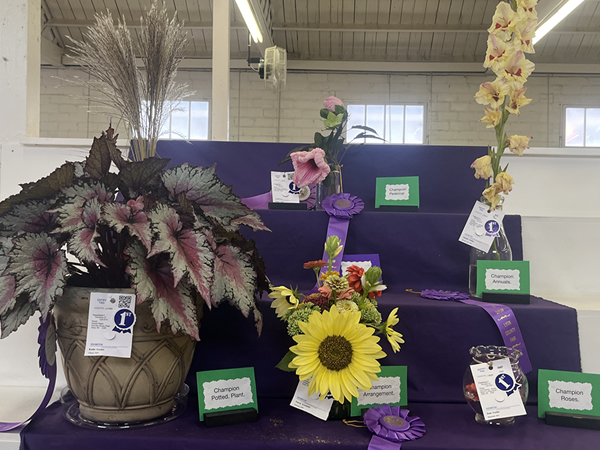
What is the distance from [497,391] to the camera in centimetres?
102

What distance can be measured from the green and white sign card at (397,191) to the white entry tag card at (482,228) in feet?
0.72

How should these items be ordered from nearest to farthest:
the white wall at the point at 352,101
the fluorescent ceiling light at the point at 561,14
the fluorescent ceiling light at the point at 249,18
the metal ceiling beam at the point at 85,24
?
the fluorescent ceiling light at the point at 249,18, the fluorescent ceiling light at the point at 561,14, the metal ceiling beam at the point at 85,24, the white wall at the point at 352,101

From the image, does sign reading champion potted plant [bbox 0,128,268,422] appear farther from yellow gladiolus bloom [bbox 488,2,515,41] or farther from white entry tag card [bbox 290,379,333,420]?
yellow gladiolus bloom [bbox 488,2,515,41]

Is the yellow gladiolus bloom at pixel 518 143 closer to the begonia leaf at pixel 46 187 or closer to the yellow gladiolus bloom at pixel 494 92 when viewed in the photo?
the yellow gladiolus bloom at pixel 494 92

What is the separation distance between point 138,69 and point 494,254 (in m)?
1.13

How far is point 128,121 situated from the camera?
57.2 inches

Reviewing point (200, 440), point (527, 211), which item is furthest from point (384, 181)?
point (200, 440)

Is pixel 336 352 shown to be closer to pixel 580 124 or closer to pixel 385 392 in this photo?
pixel 385 392

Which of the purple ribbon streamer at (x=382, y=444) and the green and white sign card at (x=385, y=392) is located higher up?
the green and white sign card at (x=385, y=392)

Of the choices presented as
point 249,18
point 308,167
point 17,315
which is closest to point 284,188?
point 308,167

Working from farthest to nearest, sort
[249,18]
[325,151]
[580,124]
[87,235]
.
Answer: [580,124], [249,18], [325,151], [87,235]

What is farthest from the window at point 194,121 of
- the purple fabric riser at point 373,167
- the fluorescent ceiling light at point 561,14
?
the purple fabric riser at point 373,167

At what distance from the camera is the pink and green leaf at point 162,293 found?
834 millimetres

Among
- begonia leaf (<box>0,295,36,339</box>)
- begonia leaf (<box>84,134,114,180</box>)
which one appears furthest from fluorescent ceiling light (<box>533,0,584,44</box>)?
begonia leaf (<box>0,295,36,339</box>)
